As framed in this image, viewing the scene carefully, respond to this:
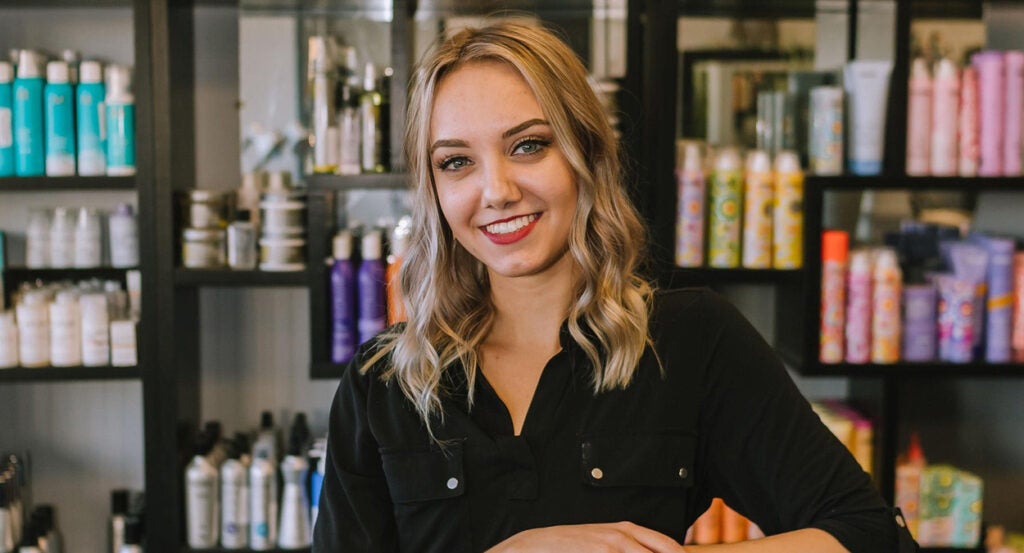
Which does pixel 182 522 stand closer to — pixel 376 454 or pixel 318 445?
pixel 318 445

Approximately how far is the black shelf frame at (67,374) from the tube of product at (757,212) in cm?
134

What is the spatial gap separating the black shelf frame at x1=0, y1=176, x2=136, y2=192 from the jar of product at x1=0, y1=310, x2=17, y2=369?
279mm

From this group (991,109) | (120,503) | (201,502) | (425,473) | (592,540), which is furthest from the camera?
(120,503)

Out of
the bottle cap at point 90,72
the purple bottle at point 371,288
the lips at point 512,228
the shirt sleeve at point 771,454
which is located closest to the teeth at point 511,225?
the lips at point 512,228

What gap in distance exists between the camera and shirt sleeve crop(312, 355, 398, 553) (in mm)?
1313

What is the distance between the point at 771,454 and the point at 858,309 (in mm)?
1151

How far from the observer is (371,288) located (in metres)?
2.33

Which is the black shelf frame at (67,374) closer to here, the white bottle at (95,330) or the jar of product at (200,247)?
the white bottle at (95,330)

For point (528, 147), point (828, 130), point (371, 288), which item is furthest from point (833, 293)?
point (528, 147)

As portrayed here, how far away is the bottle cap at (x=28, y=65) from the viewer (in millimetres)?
2320

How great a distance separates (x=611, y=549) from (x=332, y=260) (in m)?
1.32

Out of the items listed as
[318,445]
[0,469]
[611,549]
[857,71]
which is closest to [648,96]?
[857,71]

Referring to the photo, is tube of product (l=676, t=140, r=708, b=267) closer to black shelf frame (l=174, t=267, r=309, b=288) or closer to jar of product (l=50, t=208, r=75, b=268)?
black shelf frame (l=174, t=267, r=309, b=288)

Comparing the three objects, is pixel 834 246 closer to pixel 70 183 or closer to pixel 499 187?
pixel 499 187
